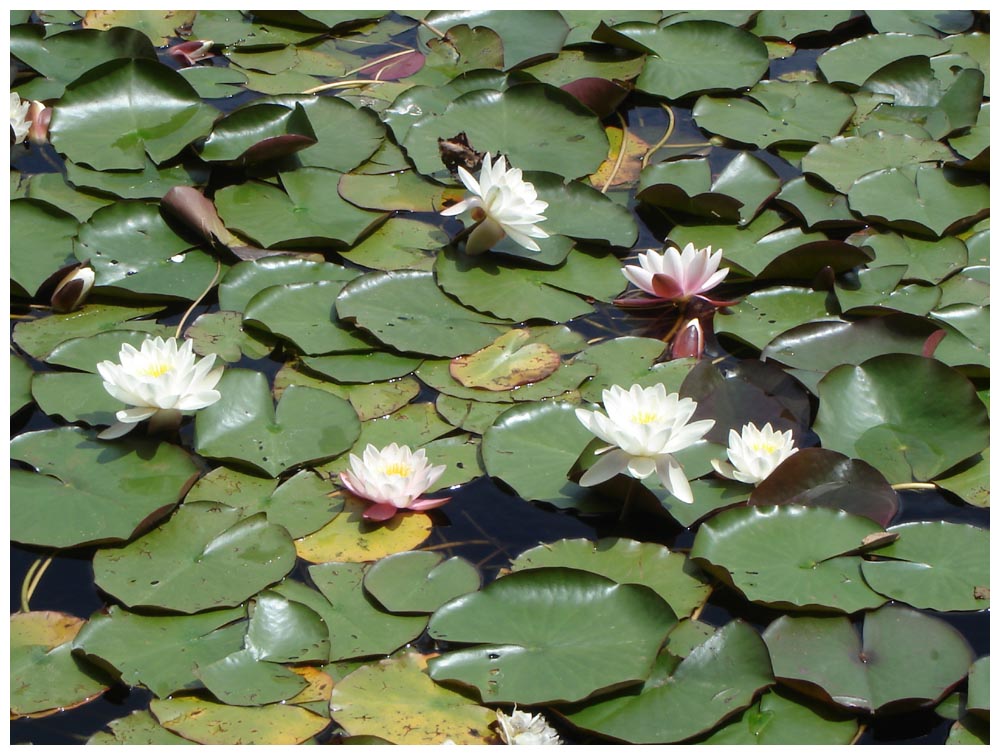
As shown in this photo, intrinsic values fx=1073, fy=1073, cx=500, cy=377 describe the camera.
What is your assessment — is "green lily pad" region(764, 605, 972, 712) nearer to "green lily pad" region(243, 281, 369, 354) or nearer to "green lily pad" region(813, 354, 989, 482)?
"green lily pad" region(813, 354, 989, 482)

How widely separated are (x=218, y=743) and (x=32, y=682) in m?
0.45

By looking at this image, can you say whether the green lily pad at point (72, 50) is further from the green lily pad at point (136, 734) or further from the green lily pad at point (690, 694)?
the green lily pad at point (690, 694)

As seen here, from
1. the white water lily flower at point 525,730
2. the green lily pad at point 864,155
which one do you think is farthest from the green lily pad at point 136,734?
the green lily pad at point 864,155

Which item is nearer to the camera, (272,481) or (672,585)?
(672,585)

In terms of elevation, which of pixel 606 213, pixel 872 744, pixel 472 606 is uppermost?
pixel 606 213

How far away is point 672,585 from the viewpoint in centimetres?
254

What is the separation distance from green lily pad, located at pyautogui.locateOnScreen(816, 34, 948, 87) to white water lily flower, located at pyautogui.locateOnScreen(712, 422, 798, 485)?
7.94 ft

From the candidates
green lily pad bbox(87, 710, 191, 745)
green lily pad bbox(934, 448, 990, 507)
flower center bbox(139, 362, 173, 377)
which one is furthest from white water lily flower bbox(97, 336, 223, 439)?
green lily pad bbox(934, 448, 990, 507)

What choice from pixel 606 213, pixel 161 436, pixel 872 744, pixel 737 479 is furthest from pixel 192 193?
pixel 872 744

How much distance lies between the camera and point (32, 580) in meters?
2.54

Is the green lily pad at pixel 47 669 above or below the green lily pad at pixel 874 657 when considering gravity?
above

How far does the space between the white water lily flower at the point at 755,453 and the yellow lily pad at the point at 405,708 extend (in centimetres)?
92

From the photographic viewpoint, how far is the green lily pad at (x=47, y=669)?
2.25 m
